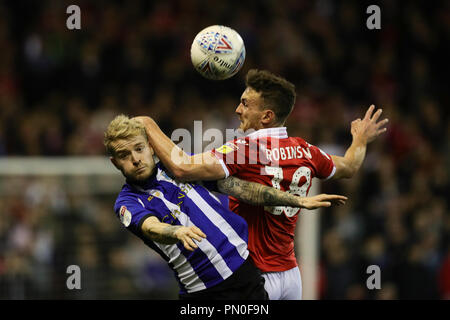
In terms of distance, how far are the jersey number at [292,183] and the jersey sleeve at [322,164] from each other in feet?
0.53

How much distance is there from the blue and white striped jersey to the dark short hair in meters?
0.97

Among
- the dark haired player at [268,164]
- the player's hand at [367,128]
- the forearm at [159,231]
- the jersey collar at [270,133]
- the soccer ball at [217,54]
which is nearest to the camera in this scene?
the forearm at [159,231]

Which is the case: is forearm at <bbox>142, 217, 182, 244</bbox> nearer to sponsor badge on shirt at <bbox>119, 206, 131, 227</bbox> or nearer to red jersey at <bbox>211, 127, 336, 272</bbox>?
sponsor badge on shirt at <bbox>119, 206, 131, 227</bbox>

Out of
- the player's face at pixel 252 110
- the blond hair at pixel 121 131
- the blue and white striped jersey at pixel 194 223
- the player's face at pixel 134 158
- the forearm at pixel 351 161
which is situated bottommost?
the blue and white striped jersey at pixel 194 223

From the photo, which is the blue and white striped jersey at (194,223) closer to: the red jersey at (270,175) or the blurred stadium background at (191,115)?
the red jersey at (270,175)

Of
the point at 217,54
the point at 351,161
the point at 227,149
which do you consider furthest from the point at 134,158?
the point at 351,161

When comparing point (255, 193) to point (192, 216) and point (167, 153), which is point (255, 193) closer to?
point (192, 216)

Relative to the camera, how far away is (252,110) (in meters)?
5.86

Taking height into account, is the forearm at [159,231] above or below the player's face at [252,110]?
below

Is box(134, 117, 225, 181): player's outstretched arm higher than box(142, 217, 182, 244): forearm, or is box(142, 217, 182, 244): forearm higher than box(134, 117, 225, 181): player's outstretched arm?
box(134, 117, 225, 181): player's outstretched arm

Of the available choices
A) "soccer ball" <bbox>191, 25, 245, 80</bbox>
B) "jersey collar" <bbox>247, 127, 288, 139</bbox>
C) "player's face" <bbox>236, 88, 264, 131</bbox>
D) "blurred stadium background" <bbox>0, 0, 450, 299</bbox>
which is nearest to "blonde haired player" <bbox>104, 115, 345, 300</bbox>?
"jersey collar" <bbox>247, 127, 288, 139</bbox>

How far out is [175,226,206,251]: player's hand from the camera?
463 cm

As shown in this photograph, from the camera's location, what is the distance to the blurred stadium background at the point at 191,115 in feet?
32.9

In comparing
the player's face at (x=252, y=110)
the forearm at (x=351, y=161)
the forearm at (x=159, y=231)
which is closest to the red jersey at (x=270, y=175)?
the player's face at (x=252, y=110)
